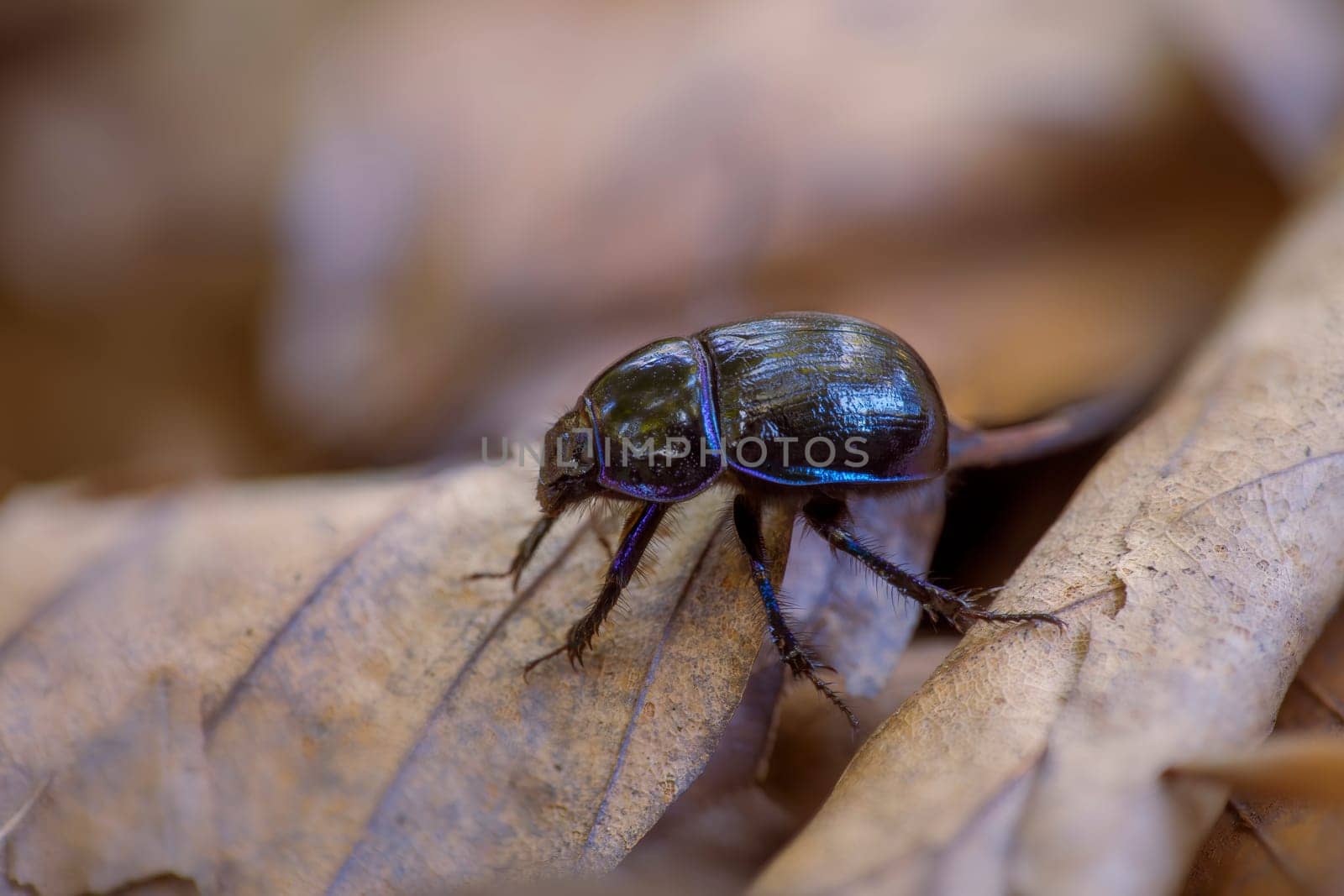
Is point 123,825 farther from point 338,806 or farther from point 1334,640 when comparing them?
point 1334,640

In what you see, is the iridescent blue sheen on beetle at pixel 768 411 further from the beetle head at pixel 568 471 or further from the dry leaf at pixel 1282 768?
the dry leaf at pixel 1282 768

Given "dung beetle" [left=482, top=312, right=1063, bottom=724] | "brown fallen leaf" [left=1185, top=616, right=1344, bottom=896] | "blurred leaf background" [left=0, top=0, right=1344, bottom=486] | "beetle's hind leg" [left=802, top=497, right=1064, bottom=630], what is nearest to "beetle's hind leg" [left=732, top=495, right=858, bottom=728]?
"dung beetle" [left=482, top=312, right=1063, bottom=724]

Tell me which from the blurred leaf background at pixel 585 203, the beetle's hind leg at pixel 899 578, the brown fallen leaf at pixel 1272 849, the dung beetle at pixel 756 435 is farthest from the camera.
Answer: the blurred leaf background at pixel 585 203

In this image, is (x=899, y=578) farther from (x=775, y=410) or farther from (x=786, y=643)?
(x=775, y=410)

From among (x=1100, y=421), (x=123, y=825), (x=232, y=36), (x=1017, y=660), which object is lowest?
(x=123, y=825)

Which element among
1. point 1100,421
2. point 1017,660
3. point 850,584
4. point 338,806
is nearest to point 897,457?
point 850,584

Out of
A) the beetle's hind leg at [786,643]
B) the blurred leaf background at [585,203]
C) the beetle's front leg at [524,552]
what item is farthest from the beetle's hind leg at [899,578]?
the blurred leaf background at [585,203]

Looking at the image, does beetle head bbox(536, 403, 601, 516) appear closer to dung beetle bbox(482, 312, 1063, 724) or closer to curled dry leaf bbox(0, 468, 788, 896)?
dung beetle bbox(482, 312, 1063, 724)
